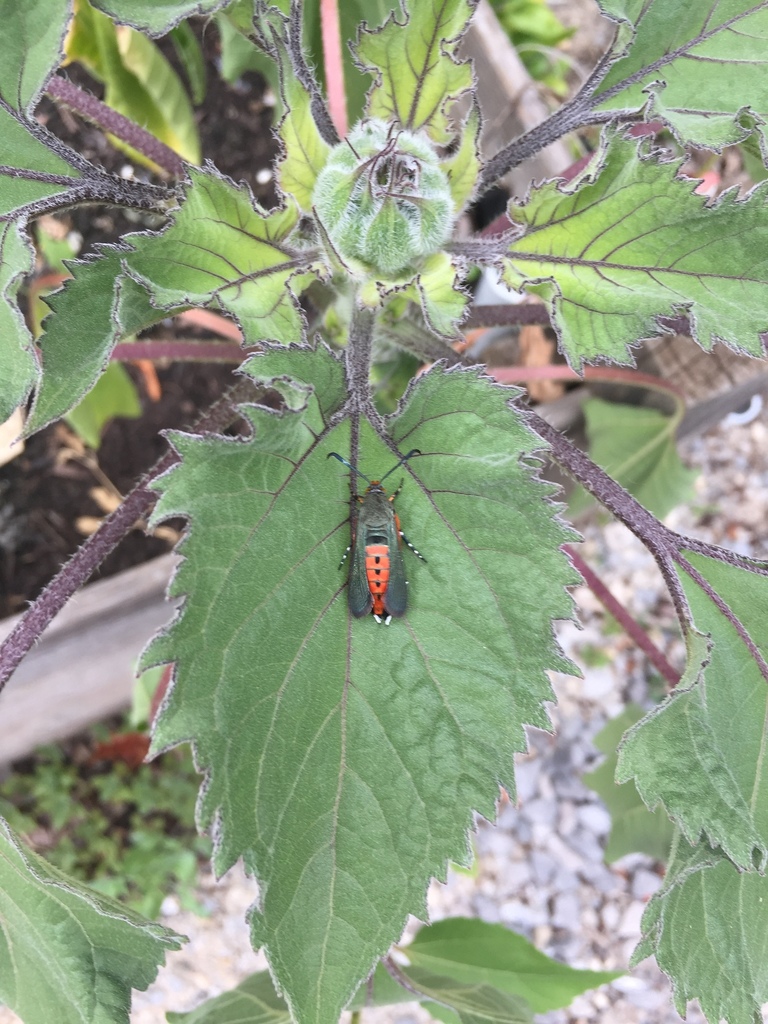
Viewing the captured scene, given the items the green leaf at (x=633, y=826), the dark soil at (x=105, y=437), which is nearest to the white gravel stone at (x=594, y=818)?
the green leaf at (x=633, y=826)

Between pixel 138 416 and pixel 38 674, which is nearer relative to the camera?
pixel 38 674

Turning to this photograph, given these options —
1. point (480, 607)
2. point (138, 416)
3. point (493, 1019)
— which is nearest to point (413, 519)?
point (480, 607)

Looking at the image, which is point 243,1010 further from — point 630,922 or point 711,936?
point 630,922

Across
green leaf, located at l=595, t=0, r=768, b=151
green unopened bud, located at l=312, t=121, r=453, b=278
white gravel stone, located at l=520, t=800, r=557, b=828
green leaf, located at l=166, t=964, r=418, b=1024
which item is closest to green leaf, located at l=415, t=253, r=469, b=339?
green unopened bud, located at l=312, t=121, r=453, b=278

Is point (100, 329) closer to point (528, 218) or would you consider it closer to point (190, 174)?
point (190, 174)

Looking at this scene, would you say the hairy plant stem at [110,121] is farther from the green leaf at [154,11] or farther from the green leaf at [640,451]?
the green leaf at [640,451]
